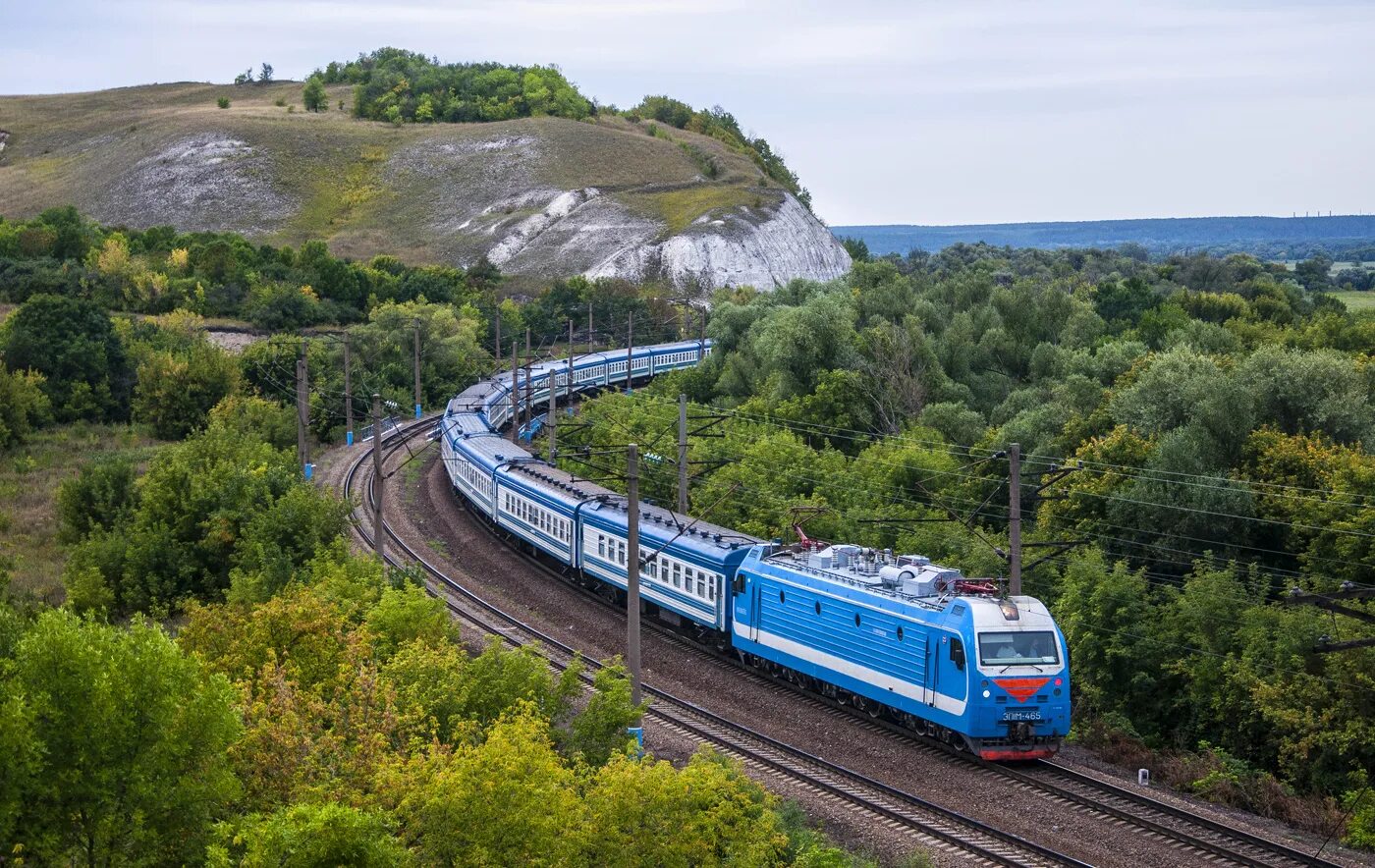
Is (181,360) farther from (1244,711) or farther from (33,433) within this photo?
(1244,711)

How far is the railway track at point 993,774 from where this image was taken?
20.8 m

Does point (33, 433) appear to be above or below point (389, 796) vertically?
below

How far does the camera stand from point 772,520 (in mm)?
41375

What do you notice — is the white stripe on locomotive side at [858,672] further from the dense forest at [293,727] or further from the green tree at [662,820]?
the green tree at [662,820]

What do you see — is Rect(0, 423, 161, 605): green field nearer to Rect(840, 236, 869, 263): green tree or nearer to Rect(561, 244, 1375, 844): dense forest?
Rect(561, 244, 1375, 844): dense forest

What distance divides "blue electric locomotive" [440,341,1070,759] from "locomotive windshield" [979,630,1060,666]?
0.02 meters

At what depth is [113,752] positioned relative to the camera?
14727 millimetres

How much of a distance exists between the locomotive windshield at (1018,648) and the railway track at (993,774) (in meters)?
2.04

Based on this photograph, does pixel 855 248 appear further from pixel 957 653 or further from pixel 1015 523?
pixel 957 653

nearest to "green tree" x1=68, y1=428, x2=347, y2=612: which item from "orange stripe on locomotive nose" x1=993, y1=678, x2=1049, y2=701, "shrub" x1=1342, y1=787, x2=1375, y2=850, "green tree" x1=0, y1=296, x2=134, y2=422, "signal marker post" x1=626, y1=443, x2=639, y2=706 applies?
"signal marker post" x1=626, y1=443, x2=639, y2=706

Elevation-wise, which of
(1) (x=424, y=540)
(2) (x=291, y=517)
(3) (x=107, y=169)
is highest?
(3) (x=107, y=169)

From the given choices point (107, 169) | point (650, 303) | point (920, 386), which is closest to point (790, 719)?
point (920, 386)

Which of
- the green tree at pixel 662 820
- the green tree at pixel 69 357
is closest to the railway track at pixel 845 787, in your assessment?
the green tree at pixel 662 820

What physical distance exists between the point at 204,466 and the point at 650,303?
74.4m
